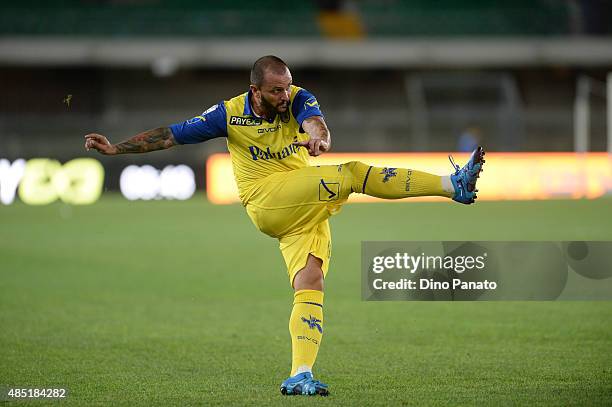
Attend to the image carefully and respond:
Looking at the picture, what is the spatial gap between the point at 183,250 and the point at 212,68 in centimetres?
2003

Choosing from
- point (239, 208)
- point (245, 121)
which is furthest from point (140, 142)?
point (239, 208)

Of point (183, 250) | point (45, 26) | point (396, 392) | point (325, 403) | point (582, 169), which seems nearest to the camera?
point (325, 403)

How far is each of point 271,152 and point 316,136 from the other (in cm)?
57

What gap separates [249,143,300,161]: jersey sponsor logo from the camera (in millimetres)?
6547

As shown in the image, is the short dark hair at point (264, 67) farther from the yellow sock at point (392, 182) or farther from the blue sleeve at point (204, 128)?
the yellow sock at point (392, 182)

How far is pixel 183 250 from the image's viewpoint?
1605cm

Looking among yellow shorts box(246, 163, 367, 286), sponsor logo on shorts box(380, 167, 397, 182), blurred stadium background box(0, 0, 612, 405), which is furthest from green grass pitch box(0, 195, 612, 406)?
sponsor logo on shorts box(380, 167, 397, 182)

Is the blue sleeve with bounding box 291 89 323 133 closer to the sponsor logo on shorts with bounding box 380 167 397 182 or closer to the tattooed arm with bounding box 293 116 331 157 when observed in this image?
the tattooed arm with bounding box 293 116 331 157

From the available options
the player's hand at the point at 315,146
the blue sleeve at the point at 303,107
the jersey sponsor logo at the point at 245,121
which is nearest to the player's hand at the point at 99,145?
the jersey sponsor logo at the point at 245,121

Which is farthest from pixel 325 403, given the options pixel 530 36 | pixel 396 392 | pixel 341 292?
pixel 530 36

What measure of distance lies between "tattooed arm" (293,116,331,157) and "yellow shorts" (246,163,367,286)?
26cm

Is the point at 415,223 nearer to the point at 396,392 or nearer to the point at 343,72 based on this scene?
the point at 396,392

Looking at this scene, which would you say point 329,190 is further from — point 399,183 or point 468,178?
point 468,178

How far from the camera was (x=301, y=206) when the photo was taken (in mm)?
6344
